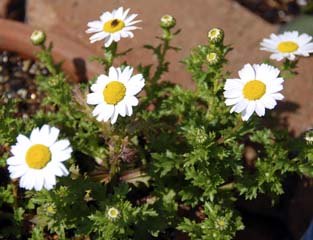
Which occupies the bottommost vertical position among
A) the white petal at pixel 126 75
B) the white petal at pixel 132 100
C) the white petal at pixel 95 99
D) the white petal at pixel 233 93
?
the white petal at pixel 233 93

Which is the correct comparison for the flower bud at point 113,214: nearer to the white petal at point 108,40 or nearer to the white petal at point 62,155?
the white petal at point 62,155

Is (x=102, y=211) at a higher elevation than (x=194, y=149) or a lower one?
lower

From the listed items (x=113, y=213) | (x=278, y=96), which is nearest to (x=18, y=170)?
(x=113, y=213)

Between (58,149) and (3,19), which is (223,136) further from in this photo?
(3,19)

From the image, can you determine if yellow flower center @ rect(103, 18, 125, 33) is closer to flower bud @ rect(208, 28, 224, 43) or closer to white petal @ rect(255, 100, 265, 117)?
flower bud @ rect(208, 28, 224, 43)

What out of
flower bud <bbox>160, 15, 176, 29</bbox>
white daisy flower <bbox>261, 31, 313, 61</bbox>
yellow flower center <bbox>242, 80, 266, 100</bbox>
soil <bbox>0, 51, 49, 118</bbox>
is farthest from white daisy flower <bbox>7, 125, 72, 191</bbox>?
soil <bbox>0, 51, 49, 118</bbox>

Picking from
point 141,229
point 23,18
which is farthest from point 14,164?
point 23,18

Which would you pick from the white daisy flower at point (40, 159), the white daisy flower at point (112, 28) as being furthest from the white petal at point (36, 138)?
the white daisy flower at point (112, 28)
